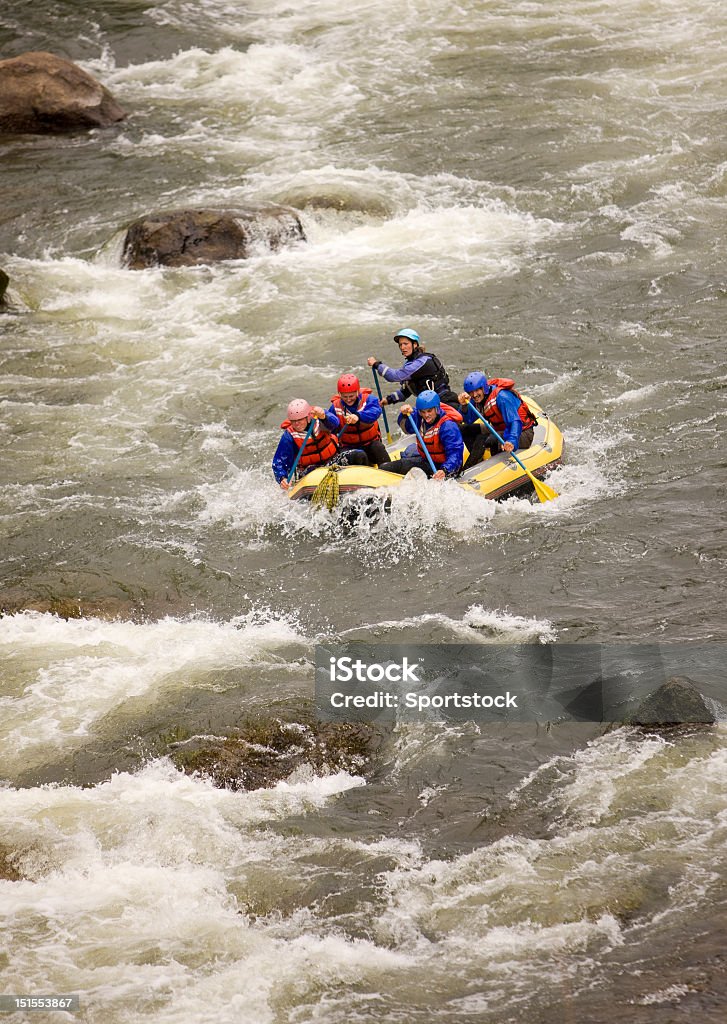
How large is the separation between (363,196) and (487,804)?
11.7 m

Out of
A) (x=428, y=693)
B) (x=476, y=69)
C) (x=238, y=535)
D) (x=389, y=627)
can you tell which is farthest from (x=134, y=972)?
(x=476, y=69)

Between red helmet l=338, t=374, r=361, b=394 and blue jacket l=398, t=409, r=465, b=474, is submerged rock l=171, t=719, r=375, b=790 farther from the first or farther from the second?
red helmet l=338, t=374, r=361, b=394

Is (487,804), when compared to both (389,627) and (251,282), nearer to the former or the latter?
(389,627)

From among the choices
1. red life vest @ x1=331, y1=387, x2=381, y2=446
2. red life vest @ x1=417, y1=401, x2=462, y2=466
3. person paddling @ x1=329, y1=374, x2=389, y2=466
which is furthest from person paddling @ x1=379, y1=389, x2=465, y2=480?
red life vest @ x1=331, y1=387, x2=381, y2=446

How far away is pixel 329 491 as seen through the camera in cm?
977

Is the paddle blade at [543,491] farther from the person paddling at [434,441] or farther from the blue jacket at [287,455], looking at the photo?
the blue jacket at [287,455]

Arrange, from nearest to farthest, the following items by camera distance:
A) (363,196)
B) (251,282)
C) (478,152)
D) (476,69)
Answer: (251,282) → (363,196) → (478,152) → (476,69)

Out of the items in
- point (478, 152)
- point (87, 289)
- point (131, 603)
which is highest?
point (478, 152)

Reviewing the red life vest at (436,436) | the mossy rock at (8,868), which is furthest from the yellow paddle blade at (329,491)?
the mossy rock at (8,868)

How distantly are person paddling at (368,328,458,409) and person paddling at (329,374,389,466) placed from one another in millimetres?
554

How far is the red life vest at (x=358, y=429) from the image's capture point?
33.8 ft

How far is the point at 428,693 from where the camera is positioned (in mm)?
7801

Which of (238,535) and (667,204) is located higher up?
(667,204)

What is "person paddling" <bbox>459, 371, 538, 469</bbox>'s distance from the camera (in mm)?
10156
